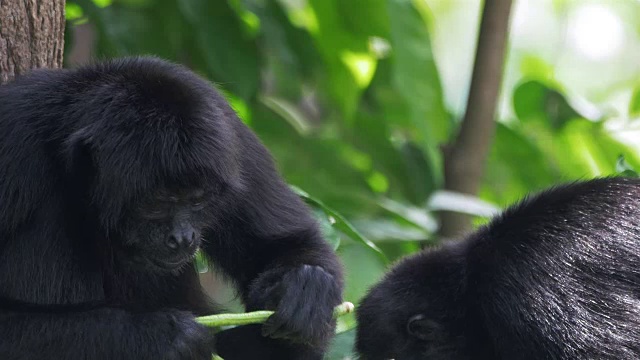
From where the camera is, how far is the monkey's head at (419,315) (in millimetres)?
5262

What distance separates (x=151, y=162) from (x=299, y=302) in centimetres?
84

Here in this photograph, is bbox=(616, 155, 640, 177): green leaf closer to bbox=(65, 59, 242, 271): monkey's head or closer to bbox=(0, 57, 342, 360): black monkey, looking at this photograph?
bbox=(0, 57, 342, 360): black monkey

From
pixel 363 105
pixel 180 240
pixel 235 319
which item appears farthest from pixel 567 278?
pixel 363 105

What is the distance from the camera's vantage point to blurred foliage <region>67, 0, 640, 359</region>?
7.13 m

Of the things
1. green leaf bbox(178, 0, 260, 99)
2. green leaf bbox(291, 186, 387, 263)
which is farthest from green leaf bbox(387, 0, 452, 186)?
green leaf bbox(291, 186, 387, 263)

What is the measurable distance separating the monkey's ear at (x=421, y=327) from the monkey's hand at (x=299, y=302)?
0.81 metres

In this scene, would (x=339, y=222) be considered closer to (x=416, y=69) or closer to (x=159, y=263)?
(x=159, y=263)

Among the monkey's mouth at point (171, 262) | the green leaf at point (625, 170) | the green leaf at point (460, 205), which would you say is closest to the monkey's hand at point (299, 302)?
the monkey's mouth at point (171, 262)

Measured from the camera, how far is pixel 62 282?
4.30m

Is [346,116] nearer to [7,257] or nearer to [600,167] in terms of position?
[600,167]

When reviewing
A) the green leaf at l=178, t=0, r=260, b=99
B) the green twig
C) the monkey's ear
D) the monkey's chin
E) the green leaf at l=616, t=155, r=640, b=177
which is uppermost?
the green leaf at l=178, t=0, r=260, b=99

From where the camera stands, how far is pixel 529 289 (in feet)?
16.0

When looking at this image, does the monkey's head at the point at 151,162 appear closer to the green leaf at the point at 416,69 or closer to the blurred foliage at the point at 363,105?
the blurred foliage at the point at 363,105

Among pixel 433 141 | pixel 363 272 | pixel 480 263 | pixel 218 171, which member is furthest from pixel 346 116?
pixel 218 171
